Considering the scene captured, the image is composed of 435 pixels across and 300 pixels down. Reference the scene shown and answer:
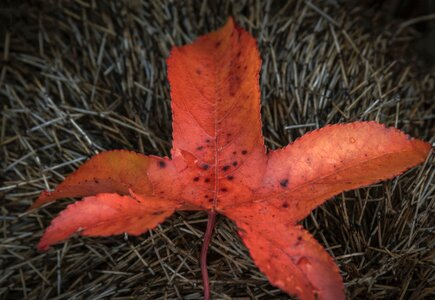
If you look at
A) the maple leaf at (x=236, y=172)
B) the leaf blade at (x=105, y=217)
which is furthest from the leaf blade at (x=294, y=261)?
the leaf blade at (x=105, y=217)

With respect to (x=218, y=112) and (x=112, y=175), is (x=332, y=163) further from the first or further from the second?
(x=112, y=175)

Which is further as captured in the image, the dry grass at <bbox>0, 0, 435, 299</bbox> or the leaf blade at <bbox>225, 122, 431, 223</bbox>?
the dry grass at <bbox>0, 0, 435, 299</bbox>

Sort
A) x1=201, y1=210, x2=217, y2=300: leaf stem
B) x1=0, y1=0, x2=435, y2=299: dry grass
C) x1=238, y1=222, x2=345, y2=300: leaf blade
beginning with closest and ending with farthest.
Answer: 1. x1=238, y1=222, x2=345, y2=300: leaf blade
2. x1=201, y1=210, x2=217, y2=300: leaf stem
3. x1=0, y1=0, x2=435, y2=299: dry grass

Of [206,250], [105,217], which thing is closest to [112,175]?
[105,217]

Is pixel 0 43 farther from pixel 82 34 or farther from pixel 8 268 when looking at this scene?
pixel 8 268

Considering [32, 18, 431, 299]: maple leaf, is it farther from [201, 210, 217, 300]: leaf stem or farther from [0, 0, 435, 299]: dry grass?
[0, 0, 435, 299]: dry grass

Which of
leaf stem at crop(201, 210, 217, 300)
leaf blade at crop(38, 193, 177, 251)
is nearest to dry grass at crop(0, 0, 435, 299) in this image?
leaf stem at crop(201, 210, 217, 300)
